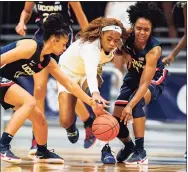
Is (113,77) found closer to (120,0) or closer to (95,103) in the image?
(120,0)

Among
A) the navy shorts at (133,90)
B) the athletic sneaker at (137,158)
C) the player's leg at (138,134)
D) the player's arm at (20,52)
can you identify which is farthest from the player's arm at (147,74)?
the player's arm at (20,52)

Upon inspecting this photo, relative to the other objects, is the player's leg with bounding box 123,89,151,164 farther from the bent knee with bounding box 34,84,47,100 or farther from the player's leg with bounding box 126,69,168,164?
the bent knee with bounding box 34,84,47,100

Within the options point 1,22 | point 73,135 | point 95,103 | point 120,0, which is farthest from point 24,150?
point 1,22

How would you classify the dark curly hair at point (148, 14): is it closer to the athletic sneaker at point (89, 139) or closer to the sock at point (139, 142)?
the sock at point (139, 142)

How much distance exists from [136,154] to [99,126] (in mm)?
548

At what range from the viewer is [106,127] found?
20.2 feet

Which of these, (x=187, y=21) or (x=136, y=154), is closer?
(x=136, y=154)

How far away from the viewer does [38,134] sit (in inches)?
252

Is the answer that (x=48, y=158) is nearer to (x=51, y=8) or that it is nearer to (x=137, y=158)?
(x=137, y=158)

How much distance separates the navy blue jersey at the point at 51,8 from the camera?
25.1 feet

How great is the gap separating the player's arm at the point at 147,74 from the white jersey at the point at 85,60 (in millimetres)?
330

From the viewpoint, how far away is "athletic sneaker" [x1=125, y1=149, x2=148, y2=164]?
6.47m

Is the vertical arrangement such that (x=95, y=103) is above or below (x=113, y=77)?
below

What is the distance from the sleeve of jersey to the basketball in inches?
9.8
